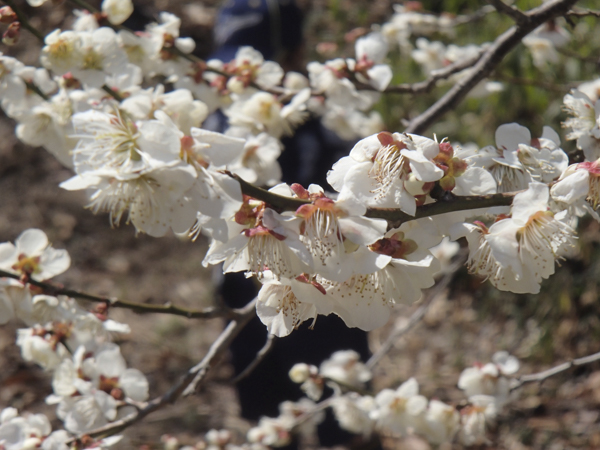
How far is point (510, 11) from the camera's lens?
3.10 ft

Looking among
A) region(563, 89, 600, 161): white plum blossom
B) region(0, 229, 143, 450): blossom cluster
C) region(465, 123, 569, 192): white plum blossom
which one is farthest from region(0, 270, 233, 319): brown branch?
region(563, 89, 600, 161): white plum blossom

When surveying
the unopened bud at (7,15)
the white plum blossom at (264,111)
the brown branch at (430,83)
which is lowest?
the white plum blossom at (264,111)

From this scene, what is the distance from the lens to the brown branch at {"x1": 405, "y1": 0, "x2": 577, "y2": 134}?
1020 mm

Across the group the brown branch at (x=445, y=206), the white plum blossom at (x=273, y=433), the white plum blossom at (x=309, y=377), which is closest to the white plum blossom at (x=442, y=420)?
the white plum blossom at (x=309, y=377)

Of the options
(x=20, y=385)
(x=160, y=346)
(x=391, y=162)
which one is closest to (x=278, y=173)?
(x=391, y=162)

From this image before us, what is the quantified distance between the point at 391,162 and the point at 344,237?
0.12 m

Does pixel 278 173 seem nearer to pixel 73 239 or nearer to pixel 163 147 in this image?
pixel 163 147

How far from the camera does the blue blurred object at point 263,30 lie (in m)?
2.30

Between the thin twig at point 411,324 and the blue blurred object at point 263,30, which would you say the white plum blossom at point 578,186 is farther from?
the blue blurred object at point 263,30

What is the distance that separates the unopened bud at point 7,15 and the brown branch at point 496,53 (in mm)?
771

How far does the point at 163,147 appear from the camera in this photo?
1.78ft

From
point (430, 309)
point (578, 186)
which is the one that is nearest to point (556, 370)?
point (578, 186)

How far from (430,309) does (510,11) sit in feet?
7.72

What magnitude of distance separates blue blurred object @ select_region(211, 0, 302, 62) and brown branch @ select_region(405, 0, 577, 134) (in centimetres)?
124
